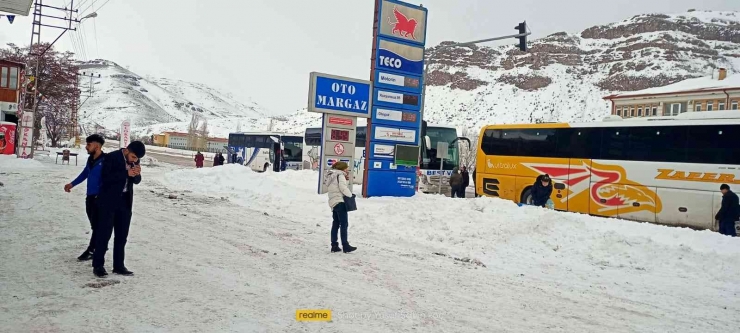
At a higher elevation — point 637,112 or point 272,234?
point 637,112

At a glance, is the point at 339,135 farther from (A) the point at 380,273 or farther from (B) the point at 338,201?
(A) the point at 380,273

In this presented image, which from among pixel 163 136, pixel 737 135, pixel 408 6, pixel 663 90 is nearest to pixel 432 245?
pixel 737 135

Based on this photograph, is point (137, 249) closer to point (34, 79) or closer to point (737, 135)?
point (737, 135)

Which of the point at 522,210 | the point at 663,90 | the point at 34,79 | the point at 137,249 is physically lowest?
the point at 137,249

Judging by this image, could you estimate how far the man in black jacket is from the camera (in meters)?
6.30

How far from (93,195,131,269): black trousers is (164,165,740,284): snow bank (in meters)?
5.40

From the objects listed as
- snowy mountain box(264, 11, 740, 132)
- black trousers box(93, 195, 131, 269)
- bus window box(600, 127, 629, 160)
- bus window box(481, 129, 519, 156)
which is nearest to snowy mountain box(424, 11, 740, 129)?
snowy mountain box(264, 11, 740, 132)

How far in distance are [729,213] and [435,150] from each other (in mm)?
13200

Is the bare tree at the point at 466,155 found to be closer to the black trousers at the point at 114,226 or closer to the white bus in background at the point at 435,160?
the white bus in background at the point at 435,160

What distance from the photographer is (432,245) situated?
10.2 m

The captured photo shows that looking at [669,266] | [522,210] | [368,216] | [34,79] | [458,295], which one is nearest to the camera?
[458,295]

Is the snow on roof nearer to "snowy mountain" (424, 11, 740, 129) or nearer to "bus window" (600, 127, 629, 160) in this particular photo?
"snowy mountain" (424, 11, 740, 129)

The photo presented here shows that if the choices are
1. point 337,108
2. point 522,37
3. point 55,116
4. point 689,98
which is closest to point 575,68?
point 689,98

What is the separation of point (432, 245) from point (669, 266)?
14.0 feet
